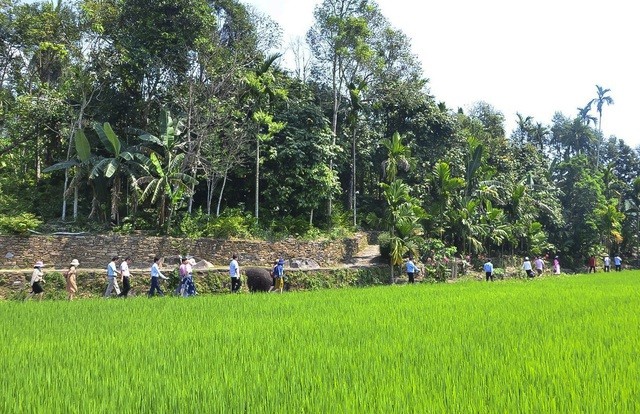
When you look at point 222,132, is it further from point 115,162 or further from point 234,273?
point 234,273

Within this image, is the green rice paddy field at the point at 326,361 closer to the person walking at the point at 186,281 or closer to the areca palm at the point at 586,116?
the person walking at the point at 186,281

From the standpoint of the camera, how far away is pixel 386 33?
25.5 meters

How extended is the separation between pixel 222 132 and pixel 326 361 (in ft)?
54.5

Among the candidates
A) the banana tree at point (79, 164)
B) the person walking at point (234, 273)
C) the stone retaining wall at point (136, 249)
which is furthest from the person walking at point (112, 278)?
the banana tree at point (79, 164)

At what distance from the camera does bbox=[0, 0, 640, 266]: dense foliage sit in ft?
57.0

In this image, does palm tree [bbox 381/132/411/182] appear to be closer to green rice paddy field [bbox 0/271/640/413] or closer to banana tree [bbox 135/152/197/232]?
banana tree [bbox 135/152/197/232]

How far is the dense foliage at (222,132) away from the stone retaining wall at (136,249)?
1.96ft

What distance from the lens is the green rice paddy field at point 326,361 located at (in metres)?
3.22

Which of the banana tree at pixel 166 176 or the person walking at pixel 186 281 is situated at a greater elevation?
the banana tree at pixel 166 176

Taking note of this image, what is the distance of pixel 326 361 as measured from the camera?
14.5 feet

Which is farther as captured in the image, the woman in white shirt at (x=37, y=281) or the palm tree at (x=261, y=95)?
the palm tree at (x=261, y=95)

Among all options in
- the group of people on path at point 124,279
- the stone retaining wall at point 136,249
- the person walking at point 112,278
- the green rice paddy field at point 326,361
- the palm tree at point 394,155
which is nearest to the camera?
the green rice paddy field at point 326,361

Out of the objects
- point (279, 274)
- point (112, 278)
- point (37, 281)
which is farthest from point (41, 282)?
point (279, 274)

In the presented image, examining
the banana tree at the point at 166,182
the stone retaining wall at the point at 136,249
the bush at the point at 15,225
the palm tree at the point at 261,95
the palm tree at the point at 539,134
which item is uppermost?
the palm tree at the point at 539,134
